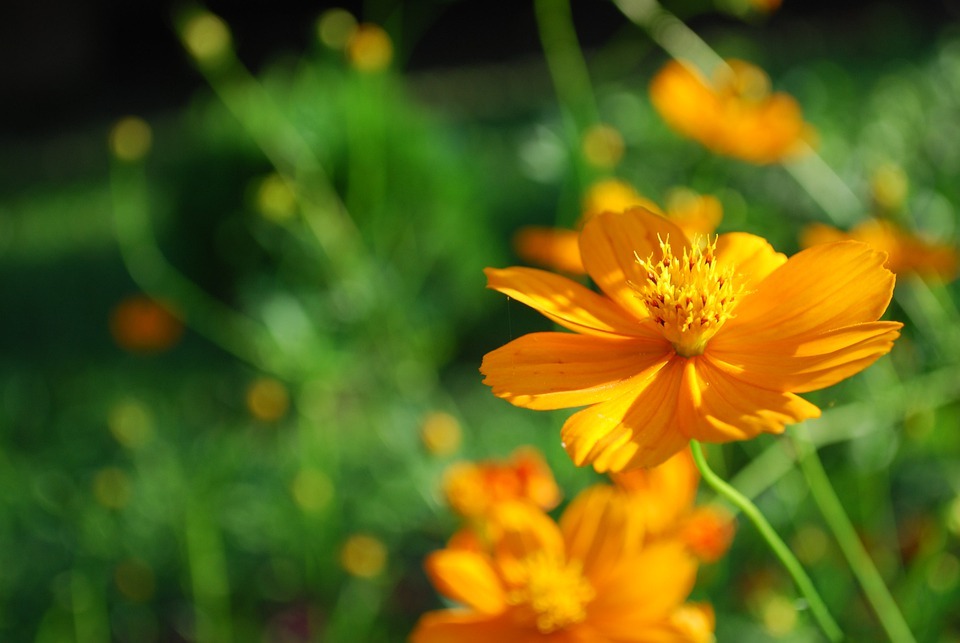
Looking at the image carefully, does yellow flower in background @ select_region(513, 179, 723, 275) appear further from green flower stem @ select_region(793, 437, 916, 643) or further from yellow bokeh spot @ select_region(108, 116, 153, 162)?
yellow bokeh spot @ select_region(108, 116, 153, 162)

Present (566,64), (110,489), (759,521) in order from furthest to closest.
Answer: (566,64)
(110,489)
(759,521)

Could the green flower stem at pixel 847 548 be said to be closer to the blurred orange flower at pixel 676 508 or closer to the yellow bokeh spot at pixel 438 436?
the blurred orange flower at pixel 676 508

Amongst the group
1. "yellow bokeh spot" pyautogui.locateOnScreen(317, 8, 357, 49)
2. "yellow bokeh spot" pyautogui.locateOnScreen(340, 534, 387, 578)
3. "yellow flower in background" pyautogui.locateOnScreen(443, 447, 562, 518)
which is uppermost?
"yellow bokeh spot" pyautogui.locateOnScreen(317, 8, 357, 49)

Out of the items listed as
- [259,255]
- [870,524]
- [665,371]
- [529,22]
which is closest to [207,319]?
[259,255]

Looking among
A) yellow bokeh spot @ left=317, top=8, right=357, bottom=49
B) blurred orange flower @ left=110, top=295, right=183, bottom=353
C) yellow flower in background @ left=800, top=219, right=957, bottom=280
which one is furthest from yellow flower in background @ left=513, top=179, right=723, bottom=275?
blurred orange flower @ left=110, top=295, right=183, bottom=353

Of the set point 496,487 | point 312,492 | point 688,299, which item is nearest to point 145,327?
point 312,492

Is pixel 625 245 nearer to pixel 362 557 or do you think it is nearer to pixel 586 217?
pixel 586 217

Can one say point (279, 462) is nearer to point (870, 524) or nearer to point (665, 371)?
point (870, 524)
